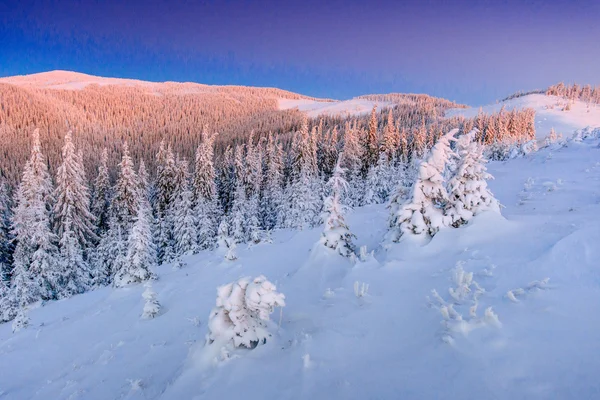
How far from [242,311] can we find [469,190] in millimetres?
7842

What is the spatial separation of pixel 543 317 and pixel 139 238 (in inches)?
704

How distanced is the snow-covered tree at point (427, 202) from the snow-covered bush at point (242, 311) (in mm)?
5700

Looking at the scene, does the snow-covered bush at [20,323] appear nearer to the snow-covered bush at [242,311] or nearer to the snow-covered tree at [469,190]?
the snow-covered bush at [242,311]

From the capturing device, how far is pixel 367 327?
580 cm

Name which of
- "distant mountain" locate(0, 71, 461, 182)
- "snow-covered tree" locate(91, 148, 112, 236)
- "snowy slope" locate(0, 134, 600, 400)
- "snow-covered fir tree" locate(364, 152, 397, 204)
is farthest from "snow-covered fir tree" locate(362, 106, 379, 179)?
"distant mountain" locate(0, 71, 461, 182)

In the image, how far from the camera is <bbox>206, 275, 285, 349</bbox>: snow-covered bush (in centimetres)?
555

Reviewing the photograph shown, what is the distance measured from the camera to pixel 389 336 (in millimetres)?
5402

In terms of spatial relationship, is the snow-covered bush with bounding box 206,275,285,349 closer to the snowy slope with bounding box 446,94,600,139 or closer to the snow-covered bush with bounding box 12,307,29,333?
the snow-covered bush with bounding box 12,307,29,333

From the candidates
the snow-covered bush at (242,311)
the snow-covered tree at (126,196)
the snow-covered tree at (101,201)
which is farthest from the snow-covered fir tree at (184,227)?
the snow-covered bush at (242,311)

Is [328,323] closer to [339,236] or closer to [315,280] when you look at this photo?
[315,280]

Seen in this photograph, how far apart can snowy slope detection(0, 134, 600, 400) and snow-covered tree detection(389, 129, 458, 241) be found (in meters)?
0.50

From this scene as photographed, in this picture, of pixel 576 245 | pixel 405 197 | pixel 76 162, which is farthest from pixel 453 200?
pixel 76 162

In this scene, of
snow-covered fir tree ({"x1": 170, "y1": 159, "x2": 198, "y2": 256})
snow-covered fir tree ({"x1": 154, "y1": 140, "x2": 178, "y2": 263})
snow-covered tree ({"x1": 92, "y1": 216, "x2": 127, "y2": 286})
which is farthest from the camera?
snow-covered fir tree ({"x1": 154, "y1": 140, "x2": 178, "y2": 263})

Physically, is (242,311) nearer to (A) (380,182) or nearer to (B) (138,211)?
(B) (138,211)
